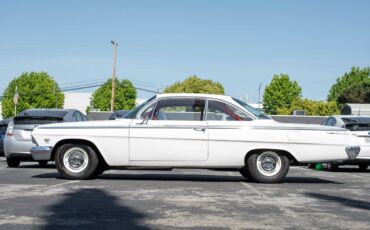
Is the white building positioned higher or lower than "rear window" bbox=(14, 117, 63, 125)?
higher

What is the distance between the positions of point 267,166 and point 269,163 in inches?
2.5

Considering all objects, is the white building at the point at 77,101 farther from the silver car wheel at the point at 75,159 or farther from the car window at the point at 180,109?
A: the car window at the point at 180,109

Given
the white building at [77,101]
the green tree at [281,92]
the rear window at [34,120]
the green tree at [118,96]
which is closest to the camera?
the rear window at [34,120]

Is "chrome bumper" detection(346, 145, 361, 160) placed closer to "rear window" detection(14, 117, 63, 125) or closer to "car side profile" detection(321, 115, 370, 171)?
"car side profile" detection(321, 115, 370, 171)

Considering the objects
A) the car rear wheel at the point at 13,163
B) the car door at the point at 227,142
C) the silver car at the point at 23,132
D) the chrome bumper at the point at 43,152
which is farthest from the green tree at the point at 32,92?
the car door at the point at 227,142

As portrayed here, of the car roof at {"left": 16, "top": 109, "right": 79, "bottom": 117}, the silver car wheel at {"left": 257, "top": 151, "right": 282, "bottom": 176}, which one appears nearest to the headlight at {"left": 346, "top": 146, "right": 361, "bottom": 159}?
the silver car wheel at {"left": 257, "top": 151, "right": 282, "bottom": 176}

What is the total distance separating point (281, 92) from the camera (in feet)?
287

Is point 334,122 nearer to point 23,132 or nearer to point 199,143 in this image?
point 199,143

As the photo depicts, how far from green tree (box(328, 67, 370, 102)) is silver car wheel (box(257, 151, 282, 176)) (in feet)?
289

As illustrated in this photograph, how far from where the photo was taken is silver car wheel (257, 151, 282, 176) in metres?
9.52

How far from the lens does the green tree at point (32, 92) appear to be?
9269 centimetres

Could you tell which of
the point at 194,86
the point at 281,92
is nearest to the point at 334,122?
the point at 281,92

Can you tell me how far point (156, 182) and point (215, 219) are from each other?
3.89 metres

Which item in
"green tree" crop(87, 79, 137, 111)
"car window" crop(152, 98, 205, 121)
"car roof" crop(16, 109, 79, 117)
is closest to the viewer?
"car window" crop(152, 98, 205, 121)
